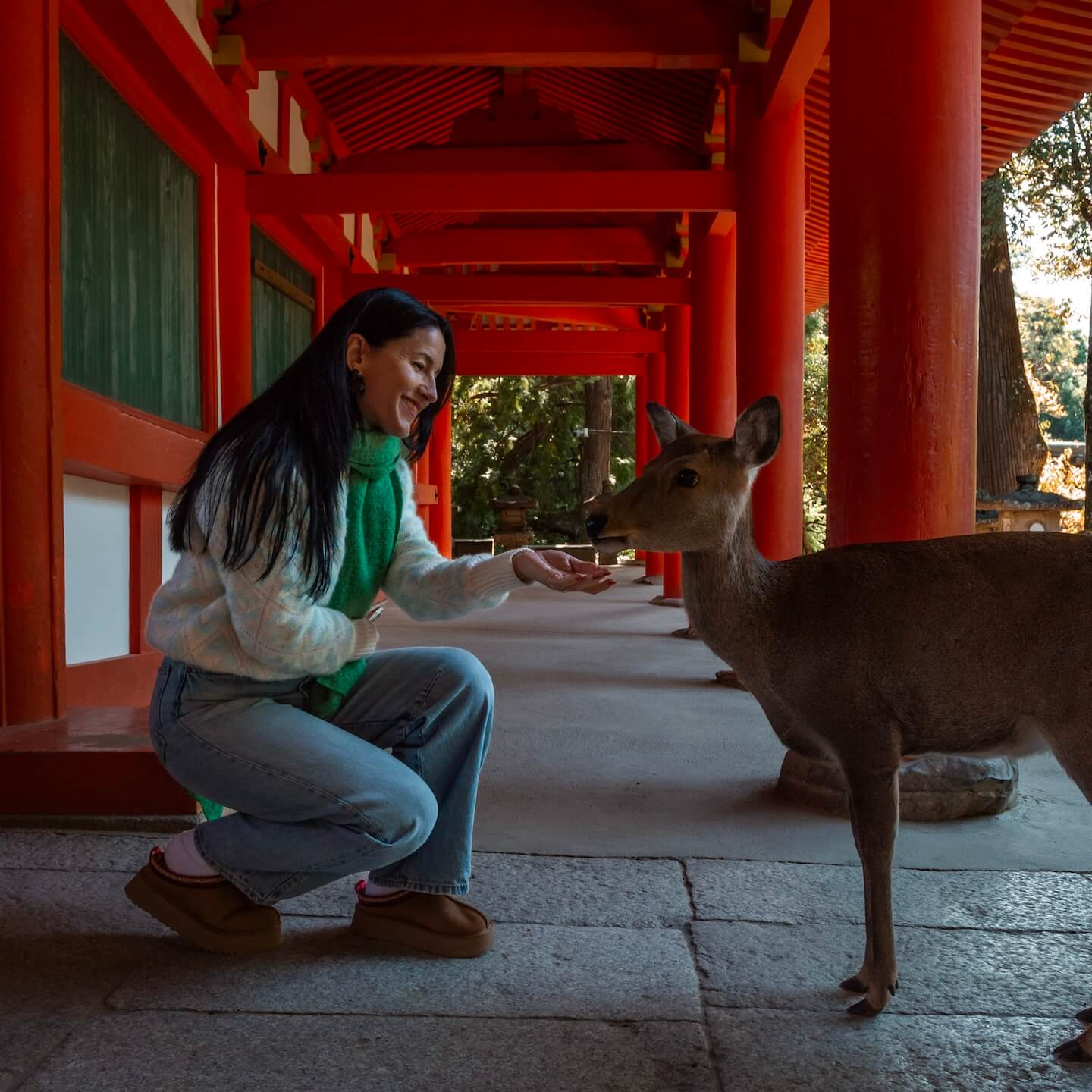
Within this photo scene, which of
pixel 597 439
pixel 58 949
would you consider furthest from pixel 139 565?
pixel 597 439

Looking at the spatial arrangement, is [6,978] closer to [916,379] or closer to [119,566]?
[916,379]

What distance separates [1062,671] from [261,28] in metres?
6.17

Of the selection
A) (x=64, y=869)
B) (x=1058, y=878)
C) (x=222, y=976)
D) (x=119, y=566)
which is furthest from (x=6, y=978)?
(x=119, y=566)

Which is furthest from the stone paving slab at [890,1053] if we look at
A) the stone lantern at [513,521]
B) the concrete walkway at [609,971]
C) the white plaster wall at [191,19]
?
the stone lantern at [513,521]

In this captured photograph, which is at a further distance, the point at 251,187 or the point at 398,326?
the point at 251,187

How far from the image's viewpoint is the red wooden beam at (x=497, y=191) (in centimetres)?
739

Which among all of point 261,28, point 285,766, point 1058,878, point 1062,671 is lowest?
point 1058,878

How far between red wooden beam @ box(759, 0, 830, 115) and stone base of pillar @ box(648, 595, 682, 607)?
6009 millimetres

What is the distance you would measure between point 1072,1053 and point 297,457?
6.11 feet

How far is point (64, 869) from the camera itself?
2943mm

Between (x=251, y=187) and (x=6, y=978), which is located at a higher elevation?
(x=251, y=187)

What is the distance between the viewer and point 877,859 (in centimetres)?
225

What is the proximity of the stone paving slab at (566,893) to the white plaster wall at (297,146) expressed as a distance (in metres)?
6.55

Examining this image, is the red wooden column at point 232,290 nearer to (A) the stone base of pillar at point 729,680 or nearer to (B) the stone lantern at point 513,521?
(A) the stone base of pillar at point 729,680
